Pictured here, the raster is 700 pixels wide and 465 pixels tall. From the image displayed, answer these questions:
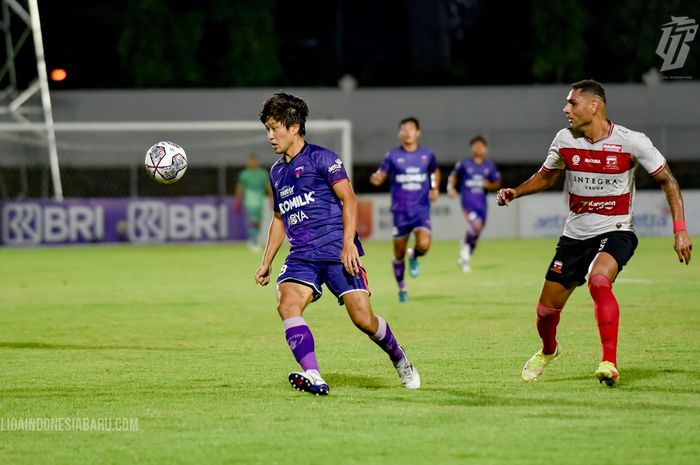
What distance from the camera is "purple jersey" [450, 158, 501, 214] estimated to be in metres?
21.8

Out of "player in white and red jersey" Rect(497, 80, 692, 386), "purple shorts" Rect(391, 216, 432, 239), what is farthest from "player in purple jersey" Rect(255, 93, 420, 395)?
"purple shorts" Rect(391, 216, 432, 239)

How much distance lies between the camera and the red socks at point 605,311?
8.48 metres

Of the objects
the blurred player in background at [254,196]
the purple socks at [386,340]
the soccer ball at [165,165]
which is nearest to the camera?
the purple socks at [386,340]

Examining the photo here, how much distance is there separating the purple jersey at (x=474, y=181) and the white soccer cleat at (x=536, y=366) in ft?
41.9

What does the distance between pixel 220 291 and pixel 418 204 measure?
11.2ft

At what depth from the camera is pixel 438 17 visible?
42.7 meters

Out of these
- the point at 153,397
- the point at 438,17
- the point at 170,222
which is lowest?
the point at 170,222

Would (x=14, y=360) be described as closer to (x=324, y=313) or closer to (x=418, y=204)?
(x=324, y=313)

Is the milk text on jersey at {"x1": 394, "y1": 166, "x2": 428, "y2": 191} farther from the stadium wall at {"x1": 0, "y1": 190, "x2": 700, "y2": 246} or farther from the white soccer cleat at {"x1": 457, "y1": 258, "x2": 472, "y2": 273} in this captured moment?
the stadium wall at {"x1": 0, "y1": 190, "x2": 700, "y2": 246}

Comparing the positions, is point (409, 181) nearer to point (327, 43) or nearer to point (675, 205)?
point (675, 205)

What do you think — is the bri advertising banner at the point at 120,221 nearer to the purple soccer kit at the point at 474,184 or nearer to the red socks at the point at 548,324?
the purple soccer kit at the point at 474,184

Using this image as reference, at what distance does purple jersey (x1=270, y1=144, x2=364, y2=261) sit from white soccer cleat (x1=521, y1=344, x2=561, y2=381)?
160 cm

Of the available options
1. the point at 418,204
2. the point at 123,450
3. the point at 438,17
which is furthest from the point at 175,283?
the point at 438,17

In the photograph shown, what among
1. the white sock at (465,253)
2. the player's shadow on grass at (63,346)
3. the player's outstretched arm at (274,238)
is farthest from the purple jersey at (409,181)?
the player's outstretched arm at (274,238)
